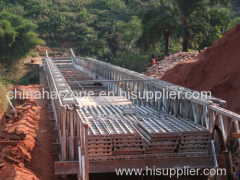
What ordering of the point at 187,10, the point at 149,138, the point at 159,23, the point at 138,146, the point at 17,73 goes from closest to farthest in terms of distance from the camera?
1. the point at 138,146
2. the point at 149,138
3. the point at 187,10
4. the point at 159,23
5. the point at 17,73

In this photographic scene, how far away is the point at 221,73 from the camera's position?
14195mm

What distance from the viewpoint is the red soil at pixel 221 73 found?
12.6 metres

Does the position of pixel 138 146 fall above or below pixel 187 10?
below

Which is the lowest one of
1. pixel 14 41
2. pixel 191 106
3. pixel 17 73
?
pixel 17 73

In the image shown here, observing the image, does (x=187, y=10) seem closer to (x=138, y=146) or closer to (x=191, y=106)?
(x=191, y=106)

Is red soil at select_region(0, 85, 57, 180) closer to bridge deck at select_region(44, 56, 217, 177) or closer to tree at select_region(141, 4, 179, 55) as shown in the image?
bridge deck at select_region(44, 56, 217, 177)

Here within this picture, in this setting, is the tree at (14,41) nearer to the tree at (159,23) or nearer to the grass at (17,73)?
the grass at (17,73)

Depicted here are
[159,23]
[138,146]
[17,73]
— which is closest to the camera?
[138,146]

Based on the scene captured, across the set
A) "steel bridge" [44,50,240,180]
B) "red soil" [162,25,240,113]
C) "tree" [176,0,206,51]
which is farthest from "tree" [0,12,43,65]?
"steel bridge" [44,50,240,180]

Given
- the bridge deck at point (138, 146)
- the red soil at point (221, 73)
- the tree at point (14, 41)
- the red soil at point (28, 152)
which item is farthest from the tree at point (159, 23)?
the bridge deck at point (138, 146)

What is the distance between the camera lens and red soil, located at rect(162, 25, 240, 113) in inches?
497

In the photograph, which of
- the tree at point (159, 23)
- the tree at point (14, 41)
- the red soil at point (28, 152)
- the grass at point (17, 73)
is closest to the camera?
the red soil at point (28, 152)

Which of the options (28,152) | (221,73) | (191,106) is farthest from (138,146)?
(221,73)

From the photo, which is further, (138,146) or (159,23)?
(159,23)
